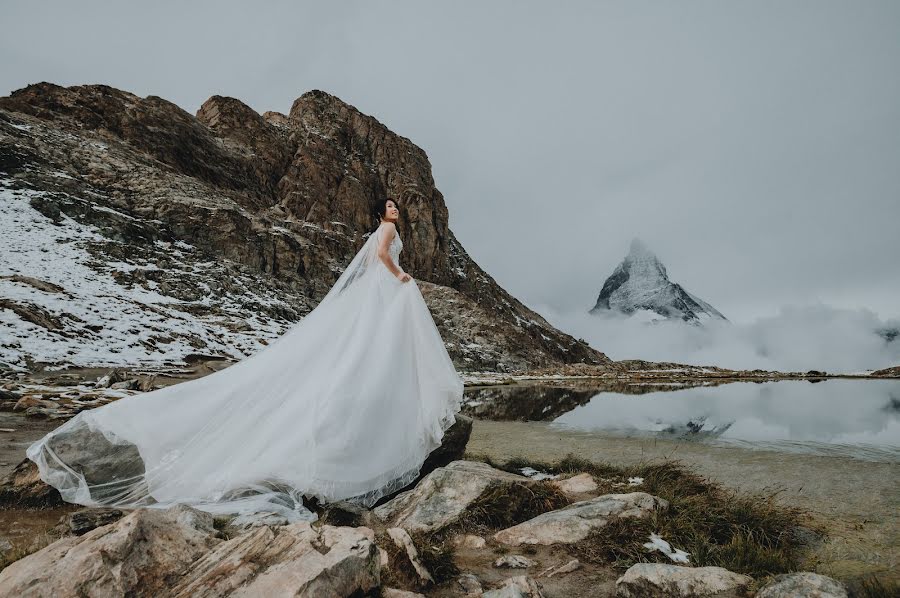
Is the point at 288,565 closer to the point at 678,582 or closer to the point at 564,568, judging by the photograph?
the point at 564,568

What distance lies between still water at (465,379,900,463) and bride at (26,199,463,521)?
5040mm

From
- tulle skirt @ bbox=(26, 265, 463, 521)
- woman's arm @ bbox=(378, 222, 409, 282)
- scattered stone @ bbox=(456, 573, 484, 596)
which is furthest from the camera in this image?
woman's arm @ bbox=(378, 222, 409, 282)

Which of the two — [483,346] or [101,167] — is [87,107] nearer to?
[101,167]

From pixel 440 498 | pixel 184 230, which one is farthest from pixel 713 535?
pixel 184 230

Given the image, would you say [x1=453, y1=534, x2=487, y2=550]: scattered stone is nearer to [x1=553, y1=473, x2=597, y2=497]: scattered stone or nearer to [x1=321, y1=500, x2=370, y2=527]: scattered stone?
[x1=321, y1=500, x2=370, y2=527]: scattered stone

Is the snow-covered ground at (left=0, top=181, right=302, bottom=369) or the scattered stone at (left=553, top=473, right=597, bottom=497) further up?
the scattered stone at (left=553, top=473, right=597, bottom=497)

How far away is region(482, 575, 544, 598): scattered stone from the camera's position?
228cm

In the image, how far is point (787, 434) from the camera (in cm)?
775

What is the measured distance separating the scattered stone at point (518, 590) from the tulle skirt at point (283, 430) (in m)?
2.13

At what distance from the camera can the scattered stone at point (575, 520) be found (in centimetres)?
353

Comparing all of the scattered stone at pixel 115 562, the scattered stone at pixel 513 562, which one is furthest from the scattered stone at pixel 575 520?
the scattered stone at pixel 115 562

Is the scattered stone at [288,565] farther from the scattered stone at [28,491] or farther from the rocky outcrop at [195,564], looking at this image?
the scattered stone at [28,491]

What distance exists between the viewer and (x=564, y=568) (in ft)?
9.90

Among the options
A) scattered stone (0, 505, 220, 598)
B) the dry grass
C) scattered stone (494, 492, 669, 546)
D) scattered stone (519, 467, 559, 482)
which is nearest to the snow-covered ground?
scattered stone (0, 505, 220, 598)
